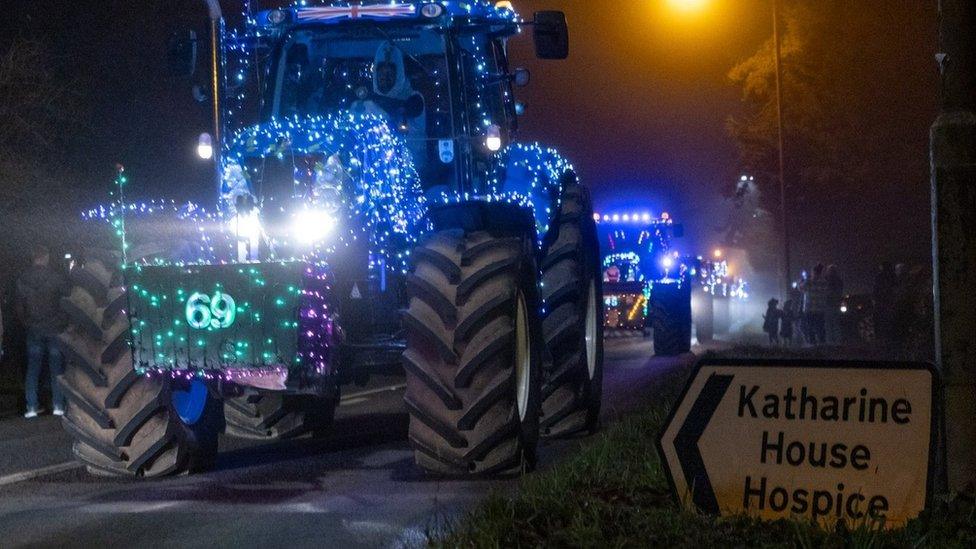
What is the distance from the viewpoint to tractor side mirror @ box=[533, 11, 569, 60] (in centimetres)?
1207

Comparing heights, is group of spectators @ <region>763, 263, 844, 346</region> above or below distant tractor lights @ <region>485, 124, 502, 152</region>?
below

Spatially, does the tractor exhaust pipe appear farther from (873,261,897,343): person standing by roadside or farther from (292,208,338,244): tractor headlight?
(873,261,897,343): person standing by roadside

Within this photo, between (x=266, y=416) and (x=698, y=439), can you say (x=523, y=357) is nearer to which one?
(x=266, y=416)

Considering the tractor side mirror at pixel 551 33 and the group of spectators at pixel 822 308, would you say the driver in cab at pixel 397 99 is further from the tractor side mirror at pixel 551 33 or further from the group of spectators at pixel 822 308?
the group of spectators at pixel 822 308

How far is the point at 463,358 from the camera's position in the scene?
968 centimetres

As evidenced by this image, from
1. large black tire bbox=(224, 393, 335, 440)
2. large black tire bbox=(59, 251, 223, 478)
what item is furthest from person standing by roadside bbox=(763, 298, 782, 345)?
large black tire bbox=(59, 251, 223, 478)

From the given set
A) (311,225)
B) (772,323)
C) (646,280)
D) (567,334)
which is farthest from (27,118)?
(772,323)

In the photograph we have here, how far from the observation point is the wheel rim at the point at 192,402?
10.9 m

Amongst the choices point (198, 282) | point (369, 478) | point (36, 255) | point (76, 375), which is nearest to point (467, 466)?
point (369, 478)

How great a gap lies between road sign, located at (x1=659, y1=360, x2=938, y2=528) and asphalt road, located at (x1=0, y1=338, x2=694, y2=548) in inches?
59.0

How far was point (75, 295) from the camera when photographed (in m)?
10.4

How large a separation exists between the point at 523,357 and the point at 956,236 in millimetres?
4020

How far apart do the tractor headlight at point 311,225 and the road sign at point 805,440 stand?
13.4 ft

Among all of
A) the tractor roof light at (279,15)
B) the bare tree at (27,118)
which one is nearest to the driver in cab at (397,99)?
the tractor roof light at (279,15)
